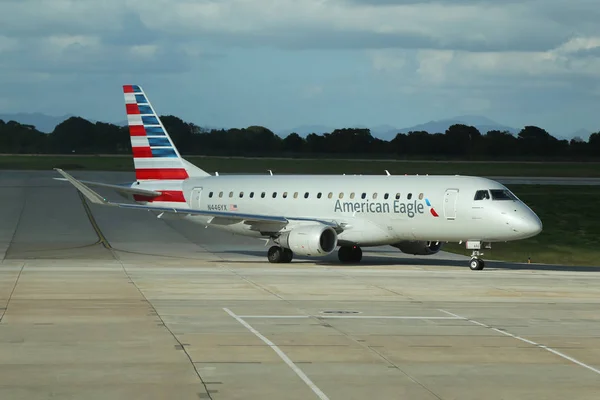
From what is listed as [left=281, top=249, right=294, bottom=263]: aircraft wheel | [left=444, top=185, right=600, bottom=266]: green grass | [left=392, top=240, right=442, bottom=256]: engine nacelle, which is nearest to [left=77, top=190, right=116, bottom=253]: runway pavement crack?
[left=281, top=249, right=294, bottom=263]: aircraft wheel

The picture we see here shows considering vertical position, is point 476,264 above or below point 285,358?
above

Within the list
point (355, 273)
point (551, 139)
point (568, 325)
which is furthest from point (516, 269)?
point (551, 139)

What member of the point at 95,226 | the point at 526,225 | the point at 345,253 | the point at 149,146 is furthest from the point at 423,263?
the point at 95,226

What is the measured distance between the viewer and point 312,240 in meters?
41.8

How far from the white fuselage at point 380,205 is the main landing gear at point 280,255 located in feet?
4.15

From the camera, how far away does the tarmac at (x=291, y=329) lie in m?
17.0

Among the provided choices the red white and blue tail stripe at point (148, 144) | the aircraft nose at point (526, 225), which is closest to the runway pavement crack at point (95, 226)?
the red white and blue tail stripe at point (148, 144)

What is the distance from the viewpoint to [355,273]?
39.3 m

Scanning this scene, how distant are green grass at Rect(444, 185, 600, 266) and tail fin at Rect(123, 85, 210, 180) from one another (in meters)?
14.2

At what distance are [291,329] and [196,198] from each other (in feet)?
85.4

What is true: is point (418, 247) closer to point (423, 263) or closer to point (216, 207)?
point (423, 263)

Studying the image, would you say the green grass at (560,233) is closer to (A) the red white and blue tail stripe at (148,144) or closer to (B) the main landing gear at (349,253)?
(B) the main landing gear at (349,253)

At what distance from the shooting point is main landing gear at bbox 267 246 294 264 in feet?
146

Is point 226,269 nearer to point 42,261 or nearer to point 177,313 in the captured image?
point 42,261
